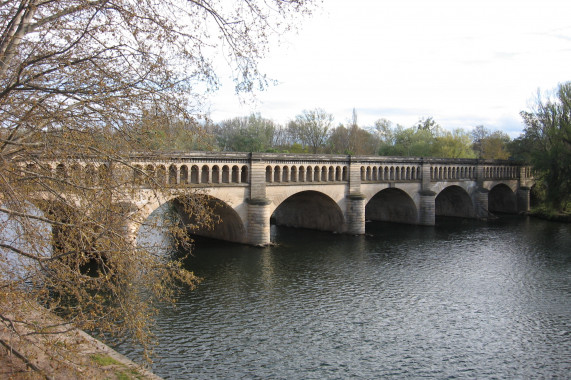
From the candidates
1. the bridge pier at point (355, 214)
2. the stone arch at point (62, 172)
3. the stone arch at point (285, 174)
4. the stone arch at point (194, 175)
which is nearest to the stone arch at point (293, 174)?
the stone arch at point (285, 174)

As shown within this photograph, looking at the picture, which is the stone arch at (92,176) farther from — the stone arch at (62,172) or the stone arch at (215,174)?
the stone arch at (215,174)

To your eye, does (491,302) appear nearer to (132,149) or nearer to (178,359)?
(178,359)

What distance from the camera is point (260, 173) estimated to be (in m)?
29.6

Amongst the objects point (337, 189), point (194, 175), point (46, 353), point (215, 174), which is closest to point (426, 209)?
point (337, 189)

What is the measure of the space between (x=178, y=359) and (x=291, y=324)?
448 centimetres

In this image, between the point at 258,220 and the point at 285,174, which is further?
the point at 285,174

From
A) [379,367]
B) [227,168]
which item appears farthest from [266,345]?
[227,168]

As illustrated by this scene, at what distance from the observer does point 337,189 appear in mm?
35188

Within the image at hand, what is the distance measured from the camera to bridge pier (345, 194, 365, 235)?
116ft

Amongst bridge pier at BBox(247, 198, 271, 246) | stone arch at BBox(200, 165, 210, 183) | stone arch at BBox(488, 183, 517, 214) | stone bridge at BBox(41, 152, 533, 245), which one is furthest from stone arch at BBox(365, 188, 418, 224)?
stone arch at BBox(200, 165, 210, 183)

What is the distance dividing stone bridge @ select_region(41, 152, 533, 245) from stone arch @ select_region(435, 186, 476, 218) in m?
0.10

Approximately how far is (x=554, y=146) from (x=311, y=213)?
24010mm

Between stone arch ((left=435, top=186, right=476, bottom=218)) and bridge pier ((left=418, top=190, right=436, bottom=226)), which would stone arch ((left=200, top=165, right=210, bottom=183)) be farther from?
stone arch ((left=435, top=186, right=476, bottom=218))

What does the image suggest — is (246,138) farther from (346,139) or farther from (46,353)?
(46,353)
